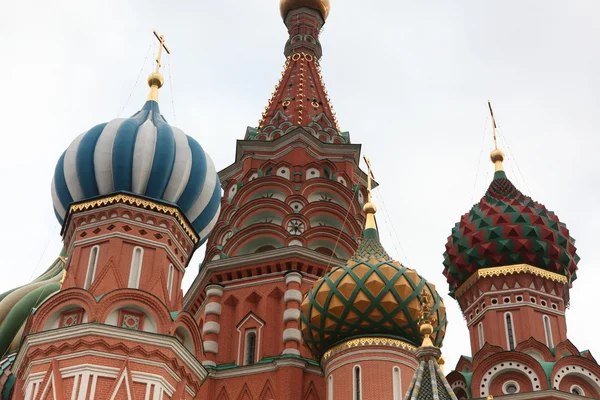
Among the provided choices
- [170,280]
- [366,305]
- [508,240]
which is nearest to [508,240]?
[508,240]

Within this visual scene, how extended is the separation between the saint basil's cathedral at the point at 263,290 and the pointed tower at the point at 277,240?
32mm

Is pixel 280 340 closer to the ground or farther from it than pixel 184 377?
farther from it

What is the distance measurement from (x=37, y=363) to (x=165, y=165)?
10.8 feet

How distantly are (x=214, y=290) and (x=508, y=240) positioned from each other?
4.92m

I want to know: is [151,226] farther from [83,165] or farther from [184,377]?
[184,377]

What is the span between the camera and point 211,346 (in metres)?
16.1

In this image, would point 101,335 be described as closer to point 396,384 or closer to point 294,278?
point 396,384

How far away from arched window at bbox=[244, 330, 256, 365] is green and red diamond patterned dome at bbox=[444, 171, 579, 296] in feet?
11.5

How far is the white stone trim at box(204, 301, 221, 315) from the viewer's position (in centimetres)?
1655

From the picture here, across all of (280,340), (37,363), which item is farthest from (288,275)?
(37,363)

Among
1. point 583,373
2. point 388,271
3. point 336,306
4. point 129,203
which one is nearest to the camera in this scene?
point 129,203

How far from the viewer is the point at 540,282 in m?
16.2

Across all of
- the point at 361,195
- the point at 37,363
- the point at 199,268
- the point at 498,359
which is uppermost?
the point at 361,195

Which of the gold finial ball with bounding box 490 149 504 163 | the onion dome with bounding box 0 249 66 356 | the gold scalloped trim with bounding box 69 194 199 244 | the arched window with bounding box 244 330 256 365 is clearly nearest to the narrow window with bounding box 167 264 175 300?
the gold scalloped trim with bounding box 69 194 199 244
